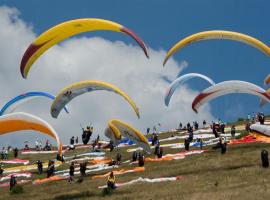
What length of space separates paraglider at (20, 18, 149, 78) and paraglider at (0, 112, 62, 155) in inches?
93.4

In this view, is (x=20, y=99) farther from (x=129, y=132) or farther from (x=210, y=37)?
(x=210, y=37)

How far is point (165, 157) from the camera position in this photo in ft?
148

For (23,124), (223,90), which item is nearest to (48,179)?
(23,124)

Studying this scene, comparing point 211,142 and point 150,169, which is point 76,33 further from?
point 211,142

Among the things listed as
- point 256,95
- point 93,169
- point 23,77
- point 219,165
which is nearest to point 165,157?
point 93,169

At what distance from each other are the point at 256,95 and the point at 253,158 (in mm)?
4590

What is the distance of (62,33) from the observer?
28828mm

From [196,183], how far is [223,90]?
8.20 meters

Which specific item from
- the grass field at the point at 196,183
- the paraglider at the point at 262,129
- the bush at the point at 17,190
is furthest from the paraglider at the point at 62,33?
the paraglider at the point at 262,129

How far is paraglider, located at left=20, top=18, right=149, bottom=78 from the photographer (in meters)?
28.0

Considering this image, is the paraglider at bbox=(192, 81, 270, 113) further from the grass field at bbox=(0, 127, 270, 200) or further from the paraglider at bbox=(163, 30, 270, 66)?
the grass field at bbox=(0, 127, 270, 200)

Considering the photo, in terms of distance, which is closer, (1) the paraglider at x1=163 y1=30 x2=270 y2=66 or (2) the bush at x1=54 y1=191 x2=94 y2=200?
(2) the bush at x1=54 y1=191 x2=94 y2=200

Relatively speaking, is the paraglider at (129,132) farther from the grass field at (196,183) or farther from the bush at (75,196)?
the bush at (75,196)

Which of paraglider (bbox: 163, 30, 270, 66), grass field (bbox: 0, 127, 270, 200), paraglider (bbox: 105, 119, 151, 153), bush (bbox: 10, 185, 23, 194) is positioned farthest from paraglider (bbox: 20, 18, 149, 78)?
bush (bbox: 10, 185, 23, 194)
